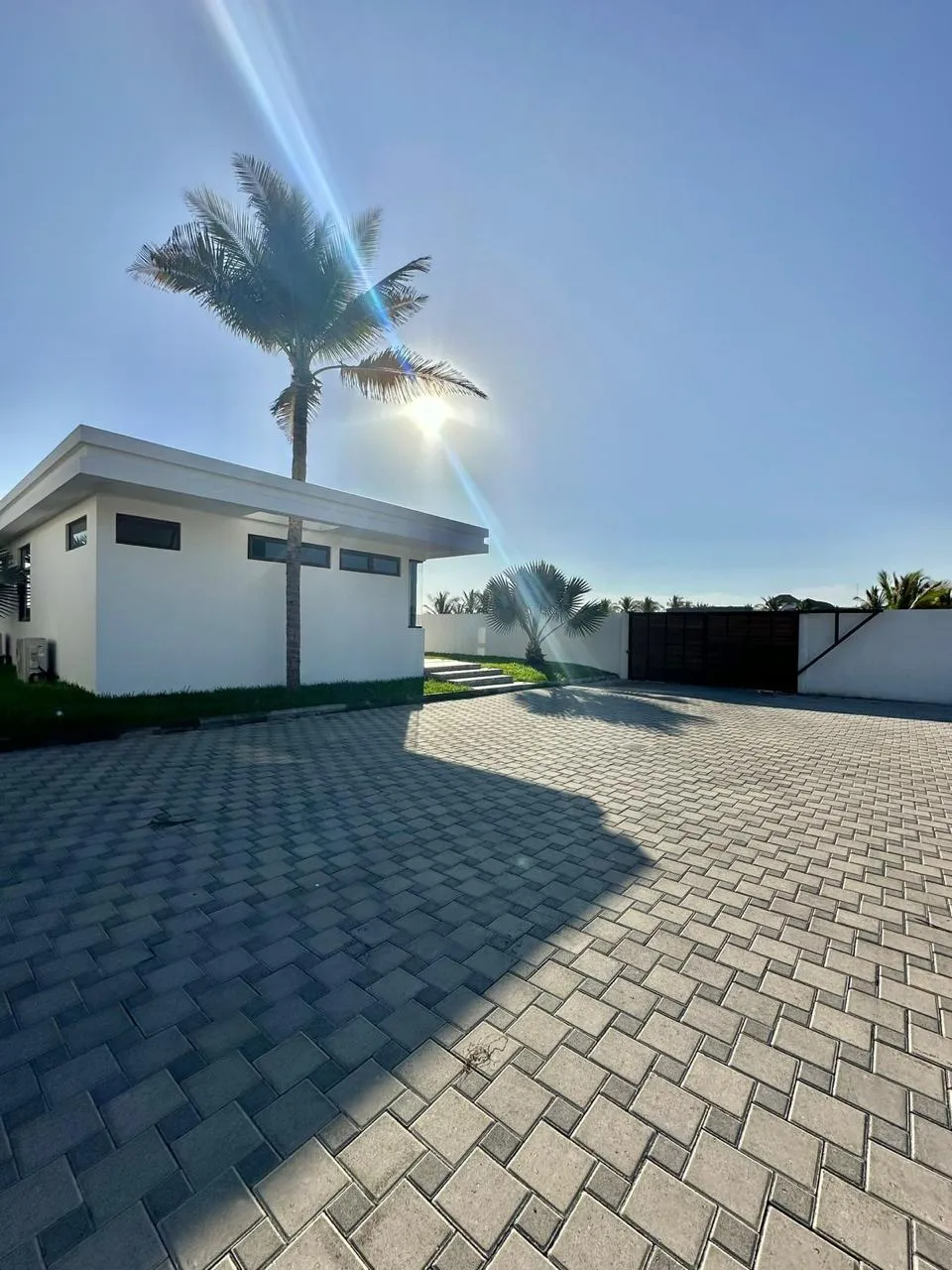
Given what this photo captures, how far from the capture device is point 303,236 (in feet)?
29.8

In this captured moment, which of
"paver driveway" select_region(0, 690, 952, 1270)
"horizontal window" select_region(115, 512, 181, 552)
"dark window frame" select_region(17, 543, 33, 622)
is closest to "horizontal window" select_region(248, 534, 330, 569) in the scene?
"horizontal window" select_region(115, 512, 181, 552)

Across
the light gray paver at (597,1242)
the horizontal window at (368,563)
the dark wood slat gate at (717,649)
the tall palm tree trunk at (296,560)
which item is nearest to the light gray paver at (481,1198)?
the light gray paver at (597,1242)

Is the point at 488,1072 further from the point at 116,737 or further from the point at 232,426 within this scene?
the point at 232,426

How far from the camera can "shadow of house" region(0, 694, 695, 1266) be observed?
1563 millimetres

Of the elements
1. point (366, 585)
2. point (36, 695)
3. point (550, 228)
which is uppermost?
point (550, 228)

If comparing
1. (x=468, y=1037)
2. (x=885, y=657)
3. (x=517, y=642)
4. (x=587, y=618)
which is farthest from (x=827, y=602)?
(x=468, y=1037)

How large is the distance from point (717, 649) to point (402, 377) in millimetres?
11544

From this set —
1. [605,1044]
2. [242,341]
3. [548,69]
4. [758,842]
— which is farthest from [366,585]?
[605,1044]

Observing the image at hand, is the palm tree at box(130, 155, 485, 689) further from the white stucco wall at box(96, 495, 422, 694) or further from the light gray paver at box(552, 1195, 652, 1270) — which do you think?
the light gray paver at box(552, 1195, 652, 1270)

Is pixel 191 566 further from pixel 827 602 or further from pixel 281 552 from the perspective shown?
pixel 827 602

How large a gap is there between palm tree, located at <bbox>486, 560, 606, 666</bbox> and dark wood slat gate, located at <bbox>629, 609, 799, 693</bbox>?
5.67ft

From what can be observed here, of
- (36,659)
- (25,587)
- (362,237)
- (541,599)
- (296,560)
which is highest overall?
(362,237)

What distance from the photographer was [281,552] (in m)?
10.4

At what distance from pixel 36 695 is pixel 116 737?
2.91 metres
